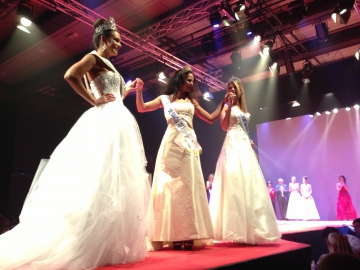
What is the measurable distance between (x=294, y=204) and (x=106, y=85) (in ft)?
27.0

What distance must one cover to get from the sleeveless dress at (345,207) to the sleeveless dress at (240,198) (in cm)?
657

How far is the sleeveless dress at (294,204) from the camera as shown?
876 centimetres

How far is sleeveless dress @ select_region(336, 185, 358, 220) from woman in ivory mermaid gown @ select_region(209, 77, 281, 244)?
6.54m

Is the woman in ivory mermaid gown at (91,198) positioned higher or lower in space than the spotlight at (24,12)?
lower

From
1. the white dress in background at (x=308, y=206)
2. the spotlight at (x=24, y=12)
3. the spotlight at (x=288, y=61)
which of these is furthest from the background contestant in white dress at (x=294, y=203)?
the spotlight at (x=24, y=12)

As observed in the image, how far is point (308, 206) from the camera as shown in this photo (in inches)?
341

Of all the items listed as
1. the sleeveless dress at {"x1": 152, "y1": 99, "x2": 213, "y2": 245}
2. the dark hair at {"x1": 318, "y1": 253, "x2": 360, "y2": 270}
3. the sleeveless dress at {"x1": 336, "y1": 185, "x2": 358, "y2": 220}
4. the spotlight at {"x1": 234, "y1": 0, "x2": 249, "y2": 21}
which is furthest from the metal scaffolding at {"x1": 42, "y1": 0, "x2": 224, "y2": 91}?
the dark hair at {"x1": 318, "y1": 253, "x2": 360, "y2": 270}

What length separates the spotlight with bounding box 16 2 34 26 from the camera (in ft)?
16.3

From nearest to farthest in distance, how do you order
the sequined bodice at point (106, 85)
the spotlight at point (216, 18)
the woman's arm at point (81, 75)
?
the woman's arm at point (81, 75) < the sequined bodice at point (106, 85) < the spotlight at point (216, 18)

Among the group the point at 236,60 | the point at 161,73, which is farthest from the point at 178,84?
the point at 236,60

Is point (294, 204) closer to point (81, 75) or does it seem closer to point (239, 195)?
point (239, 195)

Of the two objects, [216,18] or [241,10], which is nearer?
[241,10]

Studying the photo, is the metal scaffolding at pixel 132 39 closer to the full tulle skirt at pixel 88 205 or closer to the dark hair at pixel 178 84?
the dark hair at pixel 178 84

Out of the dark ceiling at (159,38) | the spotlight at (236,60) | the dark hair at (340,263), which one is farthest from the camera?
the spotlight at (236,60)
